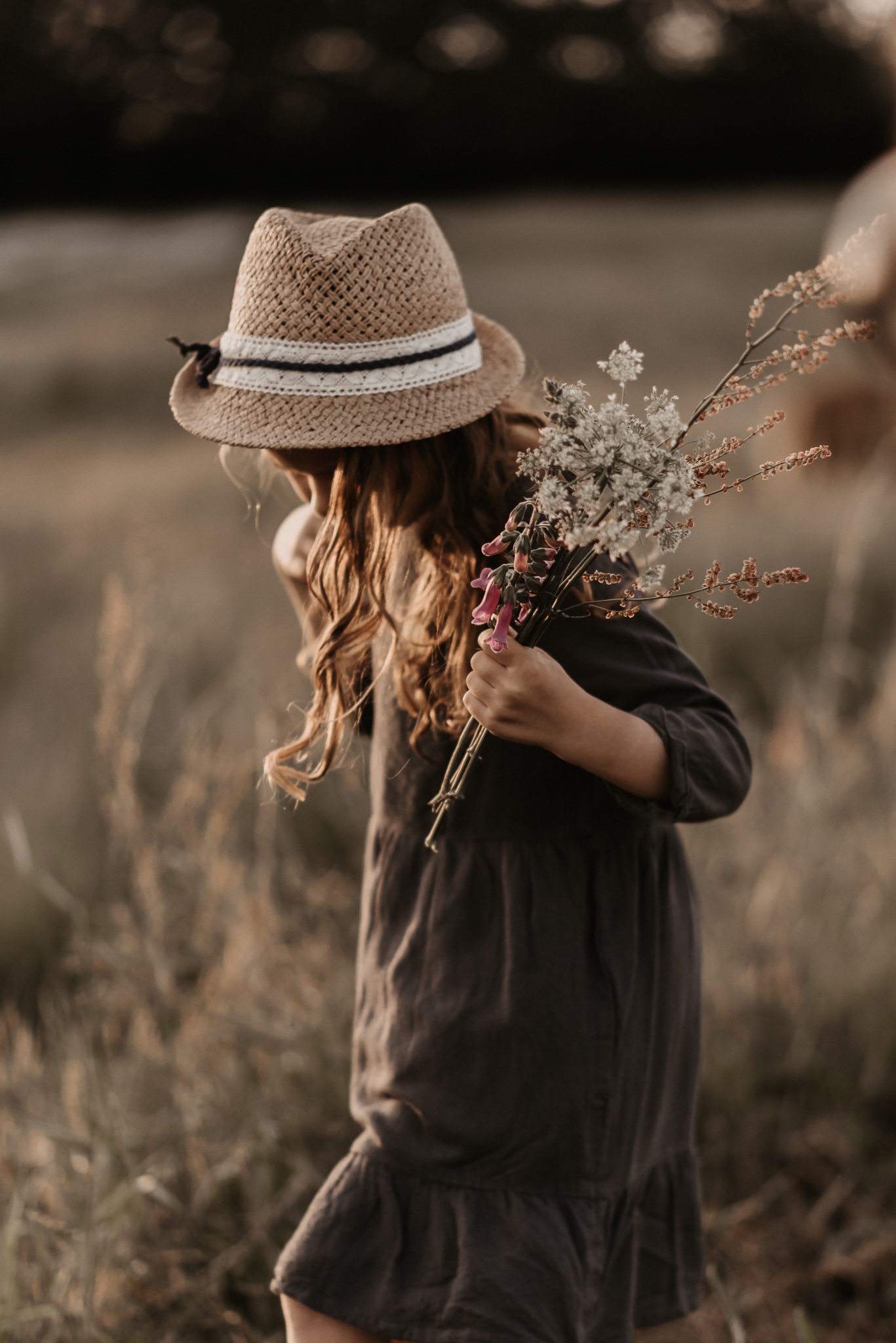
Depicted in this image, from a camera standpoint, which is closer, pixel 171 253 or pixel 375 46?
pixel 171 253

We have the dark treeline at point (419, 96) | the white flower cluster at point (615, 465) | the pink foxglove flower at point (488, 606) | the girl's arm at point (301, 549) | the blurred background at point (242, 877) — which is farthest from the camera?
the dark treeline at point (419, 96)

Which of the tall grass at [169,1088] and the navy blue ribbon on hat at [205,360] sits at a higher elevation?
the navy blue ribbon on hat at [205,360]

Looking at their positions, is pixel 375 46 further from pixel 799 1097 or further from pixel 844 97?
pixel 799 1097

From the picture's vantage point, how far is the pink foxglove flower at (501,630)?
0.91 meters

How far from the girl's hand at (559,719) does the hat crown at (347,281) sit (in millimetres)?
333

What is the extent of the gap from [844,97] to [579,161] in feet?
17.4

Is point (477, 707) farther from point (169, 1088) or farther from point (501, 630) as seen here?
point (169, 1088)

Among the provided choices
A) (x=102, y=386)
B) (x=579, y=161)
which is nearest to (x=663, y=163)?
(x=579, y=161)

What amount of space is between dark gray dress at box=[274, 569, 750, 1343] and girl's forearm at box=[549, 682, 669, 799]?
0.17 ft

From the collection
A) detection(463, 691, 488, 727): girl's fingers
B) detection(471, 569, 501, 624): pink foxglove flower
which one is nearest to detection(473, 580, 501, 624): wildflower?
detection(471, 569, 501, 624): pink foxglove flower

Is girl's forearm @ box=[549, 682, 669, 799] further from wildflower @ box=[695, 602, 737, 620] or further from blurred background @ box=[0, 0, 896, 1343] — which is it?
blurred background @ box=[0, 0, 896, 1343]

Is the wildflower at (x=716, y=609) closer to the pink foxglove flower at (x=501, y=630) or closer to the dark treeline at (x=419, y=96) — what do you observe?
the pink foxglove flower at (x=501, y=630)

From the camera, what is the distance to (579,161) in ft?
78.5

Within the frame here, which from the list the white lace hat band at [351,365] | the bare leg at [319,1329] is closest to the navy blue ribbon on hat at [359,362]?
the white lace hat band at [351,365]
